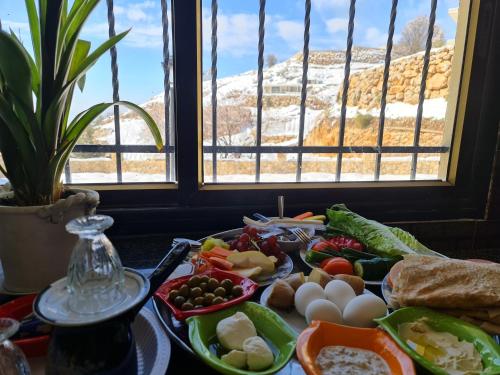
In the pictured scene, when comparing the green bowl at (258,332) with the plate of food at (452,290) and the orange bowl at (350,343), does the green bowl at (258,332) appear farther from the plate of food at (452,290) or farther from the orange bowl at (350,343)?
the plate of food at (452,290)

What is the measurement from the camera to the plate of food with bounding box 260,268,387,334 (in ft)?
1.62

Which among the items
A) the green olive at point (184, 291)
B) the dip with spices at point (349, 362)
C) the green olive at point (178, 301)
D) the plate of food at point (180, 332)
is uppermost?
the green olive at point (184, 291)

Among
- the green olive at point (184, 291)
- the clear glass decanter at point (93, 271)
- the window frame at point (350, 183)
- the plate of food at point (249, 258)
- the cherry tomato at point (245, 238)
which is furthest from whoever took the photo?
the window frame at point (350, 183)

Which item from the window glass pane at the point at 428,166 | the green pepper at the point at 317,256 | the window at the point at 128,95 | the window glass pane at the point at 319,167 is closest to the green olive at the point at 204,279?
the green pepper at the point at 317,256

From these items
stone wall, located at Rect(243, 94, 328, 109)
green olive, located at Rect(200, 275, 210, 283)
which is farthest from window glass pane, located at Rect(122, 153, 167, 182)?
green olive, located at Rect(200, 275, 210, 283)

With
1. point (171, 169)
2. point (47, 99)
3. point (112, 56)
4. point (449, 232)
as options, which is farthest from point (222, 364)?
point (449, 232)

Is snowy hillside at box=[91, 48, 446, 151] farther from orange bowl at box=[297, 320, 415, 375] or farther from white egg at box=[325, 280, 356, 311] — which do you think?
orange bowl at box=[297, 320, 415, 375]

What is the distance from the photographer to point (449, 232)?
43.3 inches

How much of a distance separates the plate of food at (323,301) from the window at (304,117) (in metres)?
0.46

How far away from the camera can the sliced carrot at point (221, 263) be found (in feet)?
2.20

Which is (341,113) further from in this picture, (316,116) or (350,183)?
(350,183)

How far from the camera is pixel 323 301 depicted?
51 centimetres

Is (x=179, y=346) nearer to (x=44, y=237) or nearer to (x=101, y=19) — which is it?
(x=44, y=237)

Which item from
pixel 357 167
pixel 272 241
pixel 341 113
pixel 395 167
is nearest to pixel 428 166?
pixel 395 167
